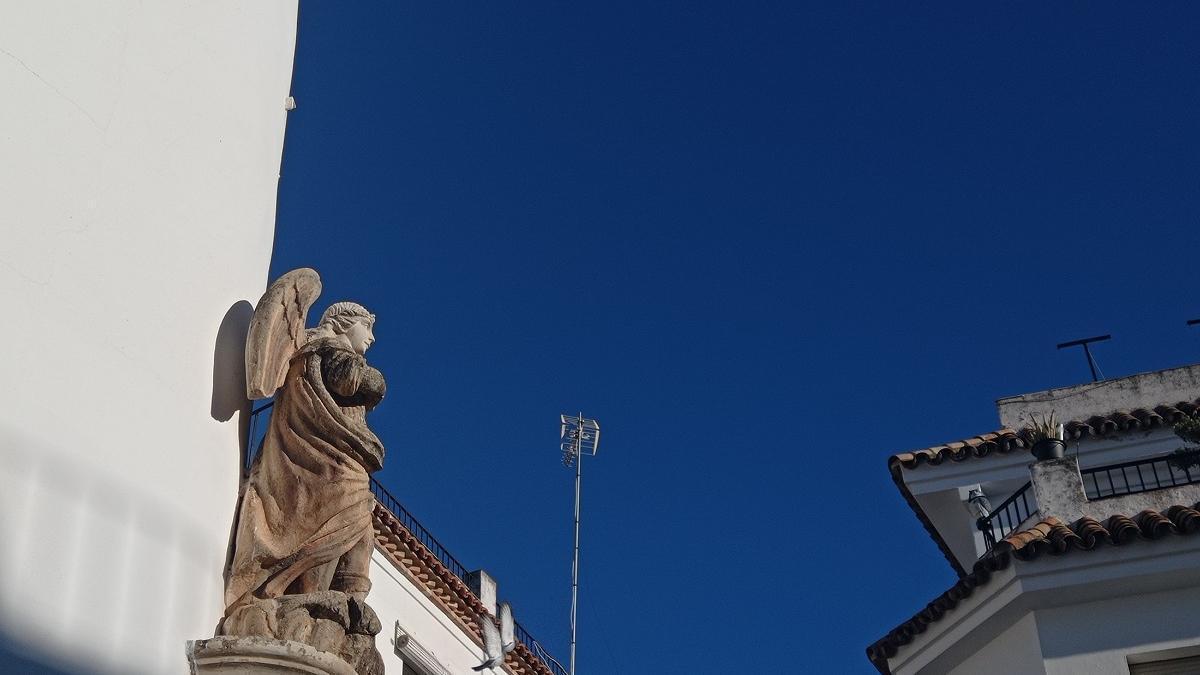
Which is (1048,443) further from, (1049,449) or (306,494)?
(306,494)

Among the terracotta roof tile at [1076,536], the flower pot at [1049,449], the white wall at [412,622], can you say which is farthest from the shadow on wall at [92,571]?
the white wall at [412,622]

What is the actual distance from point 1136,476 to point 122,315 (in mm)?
11786

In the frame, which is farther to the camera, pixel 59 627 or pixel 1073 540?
pixel 1073 540

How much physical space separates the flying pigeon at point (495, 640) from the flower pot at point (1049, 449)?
25.5 ft

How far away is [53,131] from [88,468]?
1.26m

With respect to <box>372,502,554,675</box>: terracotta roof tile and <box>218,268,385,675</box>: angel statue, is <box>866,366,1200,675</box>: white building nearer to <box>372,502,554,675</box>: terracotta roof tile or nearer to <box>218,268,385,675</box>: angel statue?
<box>372,502,554,675</box>: terracotta roof tile

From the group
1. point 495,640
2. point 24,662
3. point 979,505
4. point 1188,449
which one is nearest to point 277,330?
point 24,662

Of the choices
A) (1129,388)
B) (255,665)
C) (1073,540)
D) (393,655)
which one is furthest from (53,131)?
(1129,388)

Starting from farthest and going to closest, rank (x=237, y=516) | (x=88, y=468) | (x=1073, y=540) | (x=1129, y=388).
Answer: (x=1129, y=388) → (x=1073, y=540) → (x=237, y=516) → (x=88, y=468)

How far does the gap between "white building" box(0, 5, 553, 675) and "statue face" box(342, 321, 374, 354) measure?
45 centimetres

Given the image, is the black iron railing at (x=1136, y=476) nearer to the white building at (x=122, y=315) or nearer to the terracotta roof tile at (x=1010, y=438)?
the terracotta roof tile at (x=1010, y=438)

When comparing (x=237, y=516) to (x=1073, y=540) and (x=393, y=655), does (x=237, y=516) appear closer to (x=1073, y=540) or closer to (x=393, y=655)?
(x=1073, y=540)

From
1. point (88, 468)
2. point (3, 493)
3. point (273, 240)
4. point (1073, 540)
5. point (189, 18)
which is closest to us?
point (3, 493)

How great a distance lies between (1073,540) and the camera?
12.5 meters
